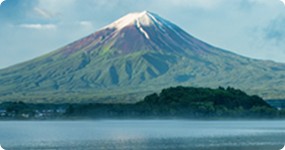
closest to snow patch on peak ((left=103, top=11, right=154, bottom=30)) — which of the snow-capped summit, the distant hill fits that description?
the snow-capped summit

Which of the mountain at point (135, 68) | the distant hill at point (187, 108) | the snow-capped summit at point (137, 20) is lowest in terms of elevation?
the distant hill at point (187, 108)

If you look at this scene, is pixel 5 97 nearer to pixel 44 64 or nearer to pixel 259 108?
pixel 44 64

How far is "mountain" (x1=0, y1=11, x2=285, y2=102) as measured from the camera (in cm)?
7806

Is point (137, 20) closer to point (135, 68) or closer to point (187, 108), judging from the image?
point (135, 68)

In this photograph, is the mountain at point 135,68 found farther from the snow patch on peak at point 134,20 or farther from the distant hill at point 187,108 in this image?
the distant hill at point 187,108

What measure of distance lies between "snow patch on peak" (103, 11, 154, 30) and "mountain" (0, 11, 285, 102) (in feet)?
0.09

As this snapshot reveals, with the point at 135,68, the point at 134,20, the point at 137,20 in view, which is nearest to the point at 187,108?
the point at 135,68

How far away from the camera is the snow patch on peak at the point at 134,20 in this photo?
99.1 metres

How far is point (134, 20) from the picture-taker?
331 ft

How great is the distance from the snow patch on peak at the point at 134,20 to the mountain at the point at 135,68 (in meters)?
0.03

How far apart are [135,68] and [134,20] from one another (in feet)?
46.1

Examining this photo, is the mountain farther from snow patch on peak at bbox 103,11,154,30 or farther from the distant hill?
the distant hill

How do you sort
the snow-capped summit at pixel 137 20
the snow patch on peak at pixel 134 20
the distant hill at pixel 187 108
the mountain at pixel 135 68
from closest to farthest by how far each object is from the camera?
1. the distant hill at pixel 187 108
2. the mountain at pixel 135 68
3. the snow-capped summit at pixel 137 20
4. the snow patch on peak at pixel 134 20

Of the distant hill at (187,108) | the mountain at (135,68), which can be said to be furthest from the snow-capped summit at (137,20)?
the distant hill at (187,108)
